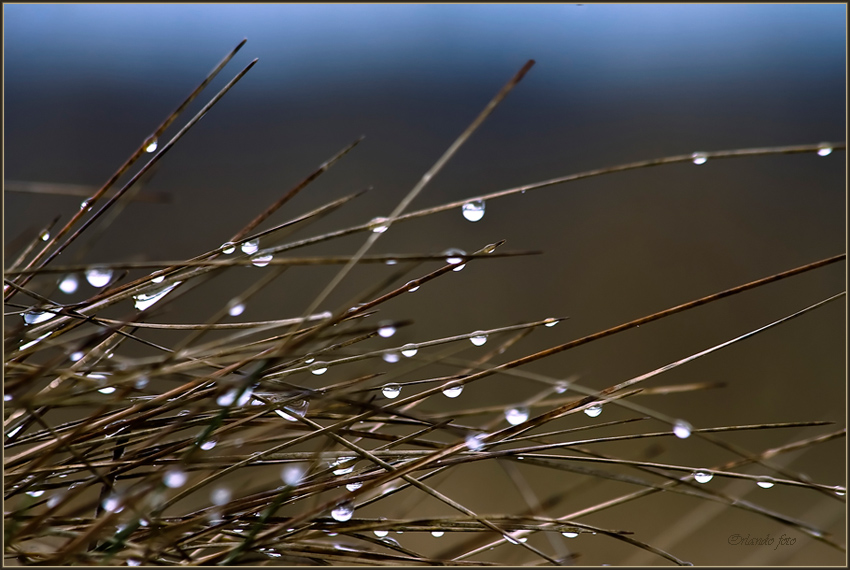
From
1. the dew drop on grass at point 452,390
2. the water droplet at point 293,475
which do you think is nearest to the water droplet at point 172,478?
the water droplet at point 293,475

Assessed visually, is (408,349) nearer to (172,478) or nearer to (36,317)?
(172,478)

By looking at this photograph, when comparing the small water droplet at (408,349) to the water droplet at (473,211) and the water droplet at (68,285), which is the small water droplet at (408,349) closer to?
the water droplet at (473,211)

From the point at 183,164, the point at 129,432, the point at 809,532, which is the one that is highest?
the point at 183,164

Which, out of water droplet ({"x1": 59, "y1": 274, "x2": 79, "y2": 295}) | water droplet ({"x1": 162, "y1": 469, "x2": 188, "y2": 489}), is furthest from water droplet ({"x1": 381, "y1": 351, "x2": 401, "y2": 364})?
water droplet ({"x1": 59, "y1": 274, "x2": 79, "y2": 295})

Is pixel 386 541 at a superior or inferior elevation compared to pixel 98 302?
inferior

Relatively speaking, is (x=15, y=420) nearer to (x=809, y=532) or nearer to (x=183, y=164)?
(x=809, y=532)

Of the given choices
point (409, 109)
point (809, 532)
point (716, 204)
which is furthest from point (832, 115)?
point (809, 532)
